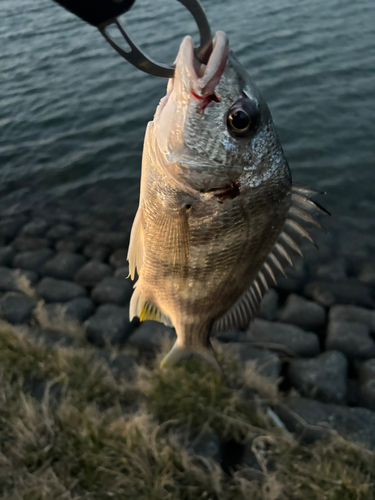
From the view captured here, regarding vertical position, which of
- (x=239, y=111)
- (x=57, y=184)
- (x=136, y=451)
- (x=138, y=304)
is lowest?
(x=136, y=451)

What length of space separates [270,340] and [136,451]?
149 cm

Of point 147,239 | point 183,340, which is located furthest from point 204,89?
point 183,340

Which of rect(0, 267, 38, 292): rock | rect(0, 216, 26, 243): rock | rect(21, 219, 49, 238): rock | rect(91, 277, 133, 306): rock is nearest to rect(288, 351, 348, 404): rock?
rect(91, 277, 133, 306): rock

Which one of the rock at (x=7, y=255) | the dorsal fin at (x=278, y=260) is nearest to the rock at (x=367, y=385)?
the dorsal fin at (x=278, y=260)

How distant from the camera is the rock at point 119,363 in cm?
290

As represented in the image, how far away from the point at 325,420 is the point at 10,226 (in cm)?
475

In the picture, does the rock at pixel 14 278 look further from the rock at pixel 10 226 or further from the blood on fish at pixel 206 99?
the blood on fish at pixel 206 99

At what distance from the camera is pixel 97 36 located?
10.2 meters

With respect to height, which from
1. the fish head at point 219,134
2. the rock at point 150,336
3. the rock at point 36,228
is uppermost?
the fish head at point 219,134

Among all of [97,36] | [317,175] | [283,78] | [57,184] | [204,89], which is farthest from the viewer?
[97,36]

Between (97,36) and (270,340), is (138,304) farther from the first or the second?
(97,36)

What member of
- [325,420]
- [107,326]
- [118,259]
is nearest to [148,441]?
[325,420]

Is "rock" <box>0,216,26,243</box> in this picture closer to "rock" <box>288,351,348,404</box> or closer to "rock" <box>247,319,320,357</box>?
"rock" <box>247,319,320,357</box>

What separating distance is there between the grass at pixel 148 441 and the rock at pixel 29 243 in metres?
2.34
